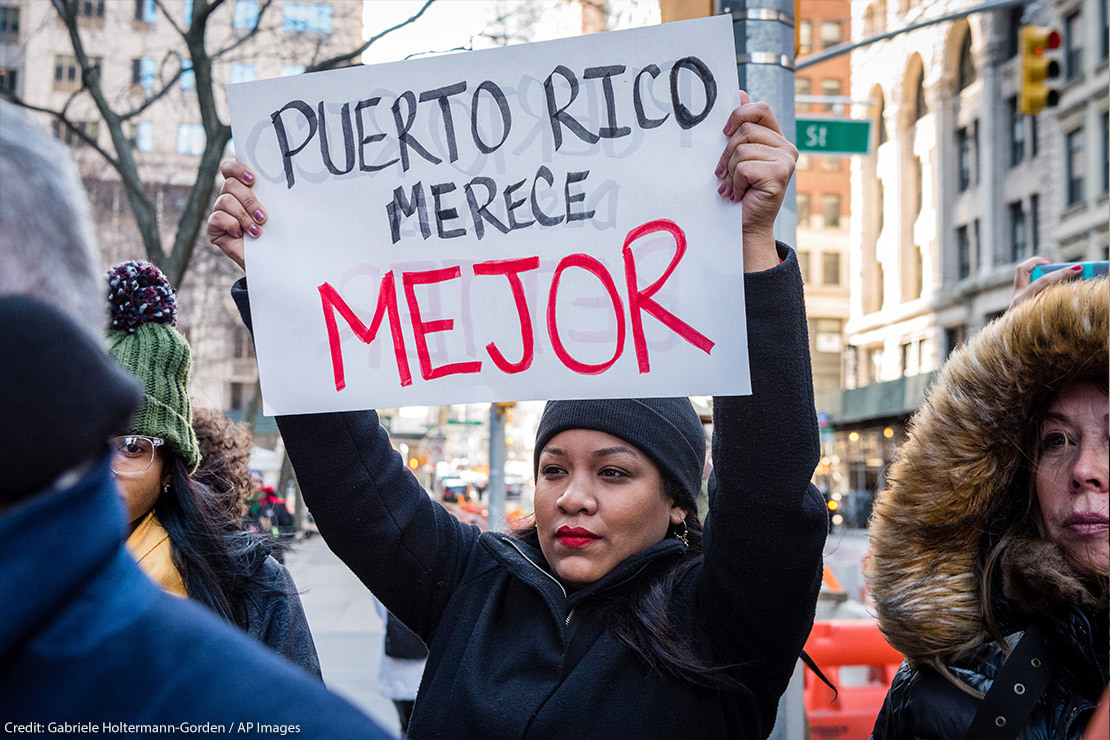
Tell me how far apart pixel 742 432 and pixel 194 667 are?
1.25 m

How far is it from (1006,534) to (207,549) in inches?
71.2

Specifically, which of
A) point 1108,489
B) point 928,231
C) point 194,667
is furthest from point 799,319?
point 928,231

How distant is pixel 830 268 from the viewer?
56531 mm

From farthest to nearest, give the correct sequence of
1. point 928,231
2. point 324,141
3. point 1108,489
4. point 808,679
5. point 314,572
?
point 928,231 < point 314,572 < point 808,679 < point 324,141 < point 1108,489

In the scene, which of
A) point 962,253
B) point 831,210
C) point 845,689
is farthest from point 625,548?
point 831,210

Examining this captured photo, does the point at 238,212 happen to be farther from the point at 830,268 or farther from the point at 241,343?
the point at 830,268

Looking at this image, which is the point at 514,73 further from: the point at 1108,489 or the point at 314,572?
the point at 314,572

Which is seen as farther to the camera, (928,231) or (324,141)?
(928,231)

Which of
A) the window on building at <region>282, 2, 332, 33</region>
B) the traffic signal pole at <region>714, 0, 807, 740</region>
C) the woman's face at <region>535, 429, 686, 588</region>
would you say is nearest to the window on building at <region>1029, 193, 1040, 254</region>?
the window on building at <region>282, 2, 332, 33</region>

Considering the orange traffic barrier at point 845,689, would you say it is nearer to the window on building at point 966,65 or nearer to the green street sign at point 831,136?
the green street sign at point 831,136

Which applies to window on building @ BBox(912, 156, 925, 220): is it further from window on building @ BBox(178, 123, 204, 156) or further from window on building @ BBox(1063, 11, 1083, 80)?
window on building @ BBox(178, 123, 204, 156)

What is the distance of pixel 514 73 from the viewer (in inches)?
84.7

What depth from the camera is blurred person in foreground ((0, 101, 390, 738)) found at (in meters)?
0.79

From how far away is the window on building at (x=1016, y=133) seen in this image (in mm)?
34656
